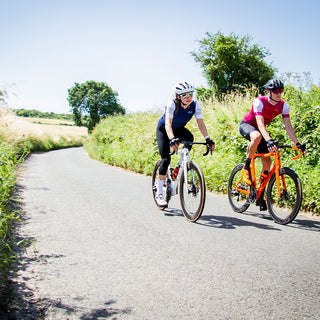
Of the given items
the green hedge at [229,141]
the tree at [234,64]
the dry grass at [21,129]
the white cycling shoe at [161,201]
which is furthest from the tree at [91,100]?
the white cycling shoe at [161,201]

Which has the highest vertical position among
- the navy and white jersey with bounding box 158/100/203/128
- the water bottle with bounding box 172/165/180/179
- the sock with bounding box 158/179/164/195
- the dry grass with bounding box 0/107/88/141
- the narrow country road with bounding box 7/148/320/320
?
the navy and white jersey with bounding box 158/100/203/128

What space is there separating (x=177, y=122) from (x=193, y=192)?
1296mm

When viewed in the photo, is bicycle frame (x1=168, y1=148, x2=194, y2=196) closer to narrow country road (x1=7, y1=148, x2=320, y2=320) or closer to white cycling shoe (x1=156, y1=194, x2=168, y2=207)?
white cycling shoe (x1=156, y1=194, x2=168, y2=207)

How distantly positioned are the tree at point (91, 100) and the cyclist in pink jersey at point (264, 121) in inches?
2417

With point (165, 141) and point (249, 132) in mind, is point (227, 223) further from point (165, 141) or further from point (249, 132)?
point (165, 141)

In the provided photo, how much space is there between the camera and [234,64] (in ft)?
133

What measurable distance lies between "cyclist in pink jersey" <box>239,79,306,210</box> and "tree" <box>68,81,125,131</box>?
61.4 meters

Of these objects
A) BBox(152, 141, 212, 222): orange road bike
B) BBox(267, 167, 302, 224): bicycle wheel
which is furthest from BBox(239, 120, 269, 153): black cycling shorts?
BBox(152, 141, 212, 222): orange road bike

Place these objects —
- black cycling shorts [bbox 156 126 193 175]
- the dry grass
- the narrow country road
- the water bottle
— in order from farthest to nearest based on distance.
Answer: the dry grass → black cycling shorts [bbox 156 126 193 175] → the water bottle → the narrow country road

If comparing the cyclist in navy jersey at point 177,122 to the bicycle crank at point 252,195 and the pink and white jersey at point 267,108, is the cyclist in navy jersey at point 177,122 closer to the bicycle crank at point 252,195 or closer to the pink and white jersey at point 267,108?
the pink and white jersey at point 267,108

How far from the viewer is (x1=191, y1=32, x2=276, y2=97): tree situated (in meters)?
39.6

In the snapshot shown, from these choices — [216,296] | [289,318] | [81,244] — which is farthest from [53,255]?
[289,318]

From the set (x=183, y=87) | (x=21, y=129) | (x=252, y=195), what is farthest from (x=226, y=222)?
(x=21, y=129)

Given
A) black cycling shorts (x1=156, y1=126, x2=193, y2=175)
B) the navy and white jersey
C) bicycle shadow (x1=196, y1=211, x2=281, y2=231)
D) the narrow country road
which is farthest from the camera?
black cycling shorts (x1=156, y1=126, x2=193, y2=175)
